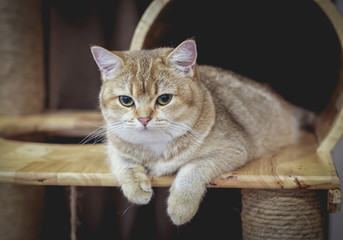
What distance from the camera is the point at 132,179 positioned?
1.28 metres

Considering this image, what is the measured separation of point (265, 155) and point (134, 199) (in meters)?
0.71

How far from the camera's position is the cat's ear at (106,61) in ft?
4.25

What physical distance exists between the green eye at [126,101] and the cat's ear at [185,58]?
0.20 meters

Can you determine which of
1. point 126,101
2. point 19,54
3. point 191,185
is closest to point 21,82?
point 19,54

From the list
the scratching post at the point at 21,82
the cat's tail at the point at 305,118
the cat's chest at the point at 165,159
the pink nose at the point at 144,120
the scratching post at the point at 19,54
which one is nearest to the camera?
the pink nose at the point at 144,120

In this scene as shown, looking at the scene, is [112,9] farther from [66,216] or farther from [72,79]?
[66,216]

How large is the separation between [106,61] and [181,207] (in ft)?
1.90

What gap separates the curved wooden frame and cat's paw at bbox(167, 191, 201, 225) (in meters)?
0.11

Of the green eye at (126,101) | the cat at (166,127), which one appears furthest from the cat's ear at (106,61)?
the green eye at (126,101)

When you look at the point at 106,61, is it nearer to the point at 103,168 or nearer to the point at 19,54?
the point at 103,168

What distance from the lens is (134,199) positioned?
48.4 inches

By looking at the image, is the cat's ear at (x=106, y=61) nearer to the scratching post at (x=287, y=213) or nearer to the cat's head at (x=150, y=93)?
the cat's head at (x=150, y=93)

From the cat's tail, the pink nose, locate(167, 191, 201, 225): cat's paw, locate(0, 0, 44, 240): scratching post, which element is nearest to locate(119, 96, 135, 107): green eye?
Result: the pink nose

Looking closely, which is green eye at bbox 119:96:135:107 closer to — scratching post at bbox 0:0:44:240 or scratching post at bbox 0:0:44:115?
scratching post at bbox 0:0:44:240
